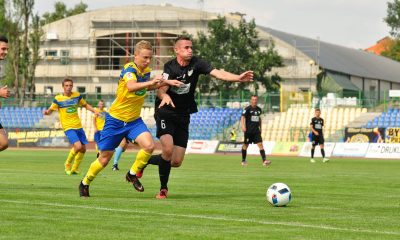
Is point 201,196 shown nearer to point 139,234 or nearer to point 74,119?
point 139,234

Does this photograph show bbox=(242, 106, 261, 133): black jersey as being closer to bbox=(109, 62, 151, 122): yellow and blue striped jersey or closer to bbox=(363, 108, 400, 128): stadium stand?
bbox=(109, 62, 151, 122): yellow and blue striped jersey

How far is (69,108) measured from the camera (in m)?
23.2

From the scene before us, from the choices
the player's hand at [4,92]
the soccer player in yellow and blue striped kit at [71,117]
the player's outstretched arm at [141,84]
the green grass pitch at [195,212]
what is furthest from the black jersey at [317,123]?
the player's hand at [4,92]

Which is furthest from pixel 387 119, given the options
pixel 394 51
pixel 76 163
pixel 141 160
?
pixel 394 51

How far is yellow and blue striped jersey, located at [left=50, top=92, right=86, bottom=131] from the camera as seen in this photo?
2311cm

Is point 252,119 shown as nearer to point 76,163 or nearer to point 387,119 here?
point 76,163

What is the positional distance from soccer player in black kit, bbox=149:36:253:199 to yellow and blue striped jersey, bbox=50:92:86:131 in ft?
29.4

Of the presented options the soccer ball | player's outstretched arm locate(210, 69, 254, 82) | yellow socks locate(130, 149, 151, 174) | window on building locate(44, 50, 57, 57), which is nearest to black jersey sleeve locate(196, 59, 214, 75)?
player's outstretched arm locate(210, 69, 254, 82)

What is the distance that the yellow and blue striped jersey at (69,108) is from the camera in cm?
2311

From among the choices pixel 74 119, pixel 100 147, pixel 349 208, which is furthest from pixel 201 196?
pixel 74 119

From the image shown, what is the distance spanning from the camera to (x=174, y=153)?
14648 millimetres

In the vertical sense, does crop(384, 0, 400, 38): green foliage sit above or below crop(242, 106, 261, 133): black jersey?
above

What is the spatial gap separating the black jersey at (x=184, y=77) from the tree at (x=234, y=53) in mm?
56544

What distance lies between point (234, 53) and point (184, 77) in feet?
192
